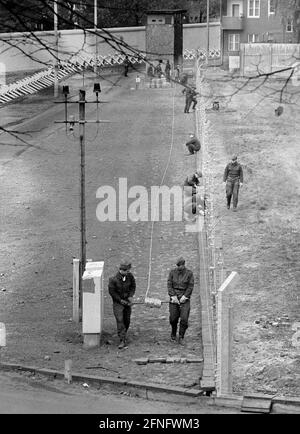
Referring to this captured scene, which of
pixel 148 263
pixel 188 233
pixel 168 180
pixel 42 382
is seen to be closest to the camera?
pixel 42 382

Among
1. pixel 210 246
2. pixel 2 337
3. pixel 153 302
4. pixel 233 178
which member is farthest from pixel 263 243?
pixel 2 337

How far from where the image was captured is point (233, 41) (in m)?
90.4

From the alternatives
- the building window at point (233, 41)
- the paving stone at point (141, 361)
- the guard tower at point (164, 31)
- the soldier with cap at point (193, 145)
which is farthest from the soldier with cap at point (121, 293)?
the building window at point (233, 41)

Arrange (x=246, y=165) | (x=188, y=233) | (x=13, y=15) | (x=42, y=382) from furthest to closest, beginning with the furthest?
(x=246, y=165) < (x=188, y=233) < (x=42, y=382) < (x=13, y=15)

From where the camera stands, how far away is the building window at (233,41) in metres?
89.9

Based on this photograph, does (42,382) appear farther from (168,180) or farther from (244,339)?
(168,180)

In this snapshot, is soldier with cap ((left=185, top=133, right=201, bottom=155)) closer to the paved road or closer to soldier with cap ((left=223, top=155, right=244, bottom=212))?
soldier with cap ((left=223, top=155, right=244, bottom=212))

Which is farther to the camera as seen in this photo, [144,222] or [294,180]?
[294,180]

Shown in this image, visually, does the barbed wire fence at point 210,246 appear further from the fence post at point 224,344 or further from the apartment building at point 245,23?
the apartment building at point 245,23

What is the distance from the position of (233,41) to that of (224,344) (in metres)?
77.8

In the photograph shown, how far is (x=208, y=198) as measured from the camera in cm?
2945

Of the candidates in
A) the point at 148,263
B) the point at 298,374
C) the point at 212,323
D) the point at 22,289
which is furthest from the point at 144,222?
the point at 298,374

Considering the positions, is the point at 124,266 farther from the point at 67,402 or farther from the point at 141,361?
the point at 67,402

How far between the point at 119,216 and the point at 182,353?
483 inches
